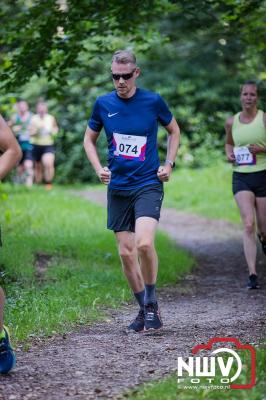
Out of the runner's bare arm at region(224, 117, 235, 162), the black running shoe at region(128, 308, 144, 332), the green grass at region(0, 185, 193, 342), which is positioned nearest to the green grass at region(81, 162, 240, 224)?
the green grass at region(0, 185, 193, 342)

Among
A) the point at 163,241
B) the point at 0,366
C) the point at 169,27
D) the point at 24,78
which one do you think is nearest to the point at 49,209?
the point at 163,241

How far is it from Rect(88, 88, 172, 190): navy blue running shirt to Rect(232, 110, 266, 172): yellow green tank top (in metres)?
2.75

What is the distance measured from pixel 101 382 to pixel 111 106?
2.54 m

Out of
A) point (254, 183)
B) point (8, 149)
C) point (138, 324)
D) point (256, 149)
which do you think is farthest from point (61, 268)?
point (8, 149)

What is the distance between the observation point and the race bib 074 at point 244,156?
9.75 m

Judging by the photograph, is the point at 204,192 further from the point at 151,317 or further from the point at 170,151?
the point at 151,317

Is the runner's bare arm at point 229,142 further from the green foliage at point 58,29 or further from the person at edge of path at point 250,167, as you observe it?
the green foliage at point 58,29

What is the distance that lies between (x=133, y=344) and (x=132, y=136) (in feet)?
5.35

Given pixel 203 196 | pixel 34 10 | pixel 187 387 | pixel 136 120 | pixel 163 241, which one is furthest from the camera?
pixel 203 196

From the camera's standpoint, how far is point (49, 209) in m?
16.1

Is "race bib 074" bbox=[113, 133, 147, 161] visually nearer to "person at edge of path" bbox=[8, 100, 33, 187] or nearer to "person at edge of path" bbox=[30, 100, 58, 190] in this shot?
"person at edge of path" bbox=[8, 100, 33, 187]

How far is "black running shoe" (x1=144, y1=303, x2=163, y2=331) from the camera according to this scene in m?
7.09

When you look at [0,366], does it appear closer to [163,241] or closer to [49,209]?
[163,241]

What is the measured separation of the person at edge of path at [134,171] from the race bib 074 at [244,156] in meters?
2.64
